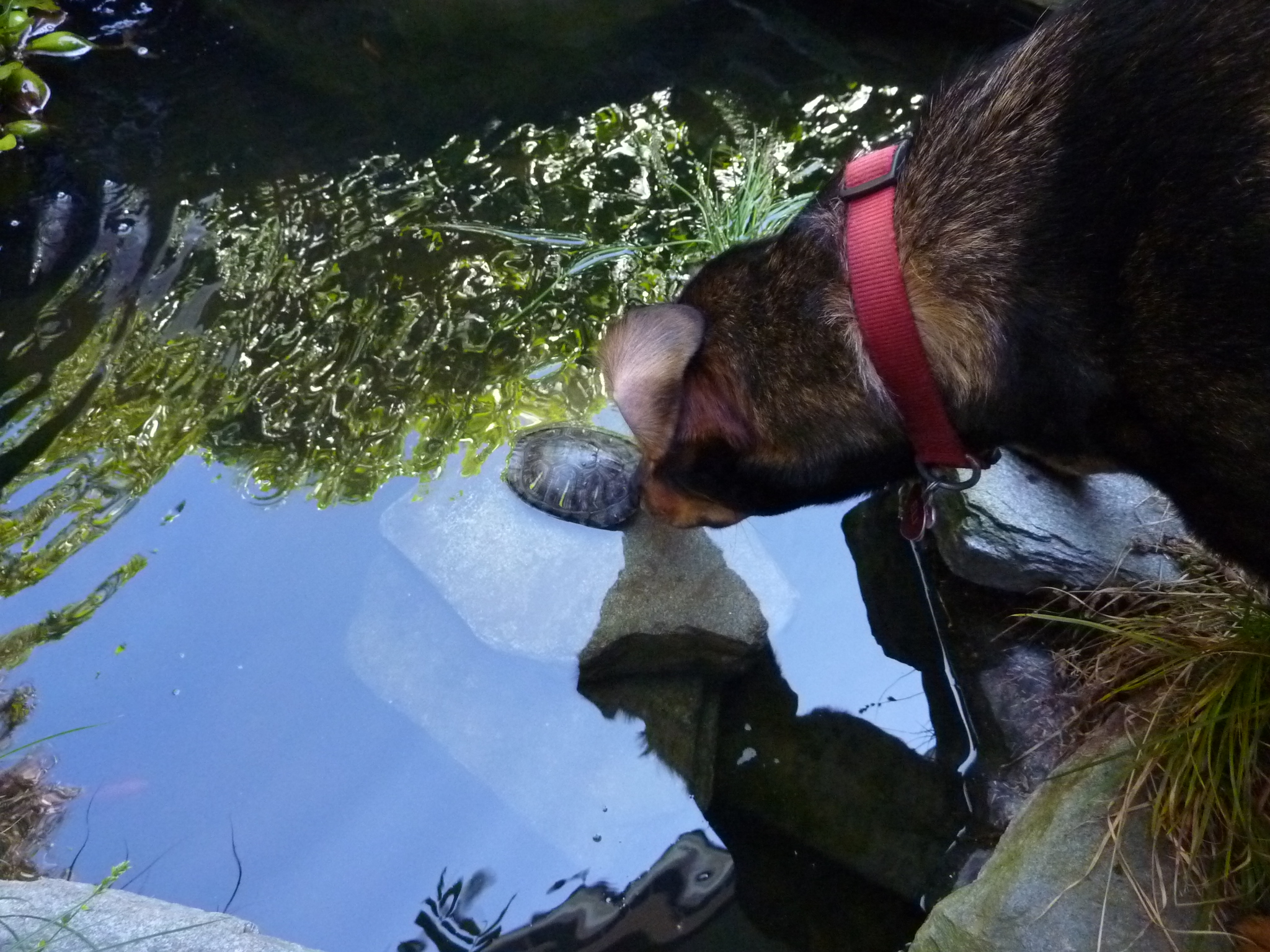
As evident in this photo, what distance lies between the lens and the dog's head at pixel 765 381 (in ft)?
7.41

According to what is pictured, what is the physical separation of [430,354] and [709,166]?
5.80ft

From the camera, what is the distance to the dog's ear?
2.25 meters

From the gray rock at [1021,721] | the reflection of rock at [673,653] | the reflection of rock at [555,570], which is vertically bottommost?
the gray rock at [1021,721]

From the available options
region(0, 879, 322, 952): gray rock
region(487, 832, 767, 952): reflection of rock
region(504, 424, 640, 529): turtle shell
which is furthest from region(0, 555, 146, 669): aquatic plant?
region(487, 832, 767, 952): reflection of rock

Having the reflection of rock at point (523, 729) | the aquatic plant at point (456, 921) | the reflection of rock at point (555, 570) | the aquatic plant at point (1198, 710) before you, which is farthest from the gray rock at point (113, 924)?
the aquatic plant at point (1198, 710)

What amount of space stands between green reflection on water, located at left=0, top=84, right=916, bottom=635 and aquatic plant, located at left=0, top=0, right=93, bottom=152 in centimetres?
125

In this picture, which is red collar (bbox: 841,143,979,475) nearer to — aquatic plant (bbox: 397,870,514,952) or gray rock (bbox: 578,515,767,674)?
gray rock (bbox: 578,515,767,674)

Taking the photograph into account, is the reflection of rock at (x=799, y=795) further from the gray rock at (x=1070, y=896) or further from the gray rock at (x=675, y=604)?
the gray rock at (x=1070, y=896)

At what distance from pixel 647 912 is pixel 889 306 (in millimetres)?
1930

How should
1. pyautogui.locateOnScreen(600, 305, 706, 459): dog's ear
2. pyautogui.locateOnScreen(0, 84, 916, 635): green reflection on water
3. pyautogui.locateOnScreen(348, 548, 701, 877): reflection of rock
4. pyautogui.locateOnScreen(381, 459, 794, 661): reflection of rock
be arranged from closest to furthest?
pyautogui.locateOnScreen(600, 305, 706, 459): dog's ear < pyautogui.locateOnScreen(348, 548, 701, 877): reflection of rock < pyautogui.locateOnScreen(381, 459, 794, 661): reflection of rock < pyautogui.locateOnScreen(0, 84, 916, 635): green reflection on water

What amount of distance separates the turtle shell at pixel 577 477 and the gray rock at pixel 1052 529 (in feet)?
3.77

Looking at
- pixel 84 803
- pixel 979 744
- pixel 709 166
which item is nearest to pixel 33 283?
pixel 84 803

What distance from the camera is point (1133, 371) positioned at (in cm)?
213

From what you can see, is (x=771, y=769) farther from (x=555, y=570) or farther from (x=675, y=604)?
(x=555, y=570)
